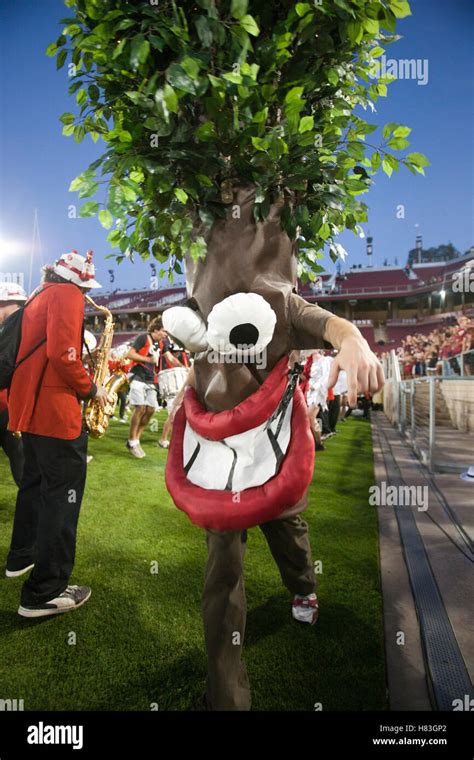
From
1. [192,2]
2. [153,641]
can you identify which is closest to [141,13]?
[192,2]

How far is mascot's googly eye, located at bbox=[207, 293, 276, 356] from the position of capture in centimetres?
158

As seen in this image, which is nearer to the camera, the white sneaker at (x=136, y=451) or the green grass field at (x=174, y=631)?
the green grass field at (x=174, y=631)

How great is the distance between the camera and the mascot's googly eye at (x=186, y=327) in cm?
170

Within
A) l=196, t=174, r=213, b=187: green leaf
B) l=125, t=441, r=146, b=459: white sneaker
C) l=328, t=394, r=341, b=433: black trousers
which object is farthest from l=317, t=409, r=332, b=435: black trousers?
l=196, t=174, r=213, b=187: green leaf

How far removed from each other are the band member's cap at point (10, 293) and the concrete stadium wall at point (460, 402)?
19.8ft

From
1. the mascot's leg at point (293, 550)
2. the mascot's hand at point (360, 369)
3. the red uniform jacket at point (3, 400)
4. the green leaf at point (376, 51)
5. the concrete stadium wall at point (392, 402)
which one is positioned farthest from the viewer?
the concrete stadium wall at point (392, 402)

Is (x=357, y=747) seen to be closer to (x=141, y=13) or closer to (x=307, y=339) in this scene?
(x=307, y=339)

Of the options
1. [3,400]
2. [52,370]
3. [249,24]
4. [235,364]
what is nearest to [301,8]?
[249,24]

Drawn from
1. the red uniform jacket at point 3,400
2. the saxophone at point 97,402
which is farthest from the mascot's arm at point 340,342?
the red uniform jacket at point 3,400

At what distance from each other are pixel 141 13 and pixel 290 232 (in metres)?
0.87

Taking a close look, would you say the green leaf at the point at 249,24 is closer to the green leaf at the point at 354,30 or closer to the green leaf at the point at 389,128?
the green leaf at the point at 354,30

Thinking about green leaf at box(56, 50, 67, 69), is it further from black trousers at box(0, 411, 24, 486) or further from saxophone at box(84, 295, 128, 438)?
black trousers at box(0, 411, 24, 486)

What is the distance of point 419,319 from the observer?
119 ft

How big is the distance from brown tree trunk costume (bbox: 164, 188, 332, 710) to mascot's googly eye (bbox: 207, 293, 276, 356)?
3 cm
